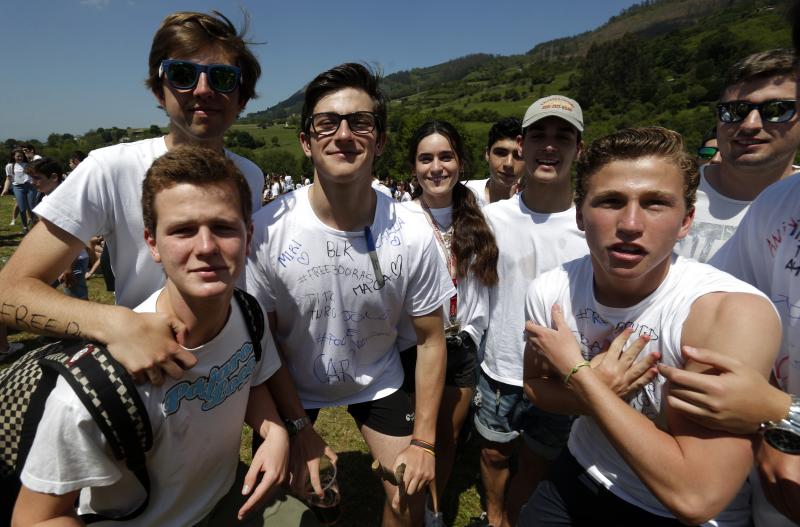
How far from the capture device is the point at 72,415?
1.49 m

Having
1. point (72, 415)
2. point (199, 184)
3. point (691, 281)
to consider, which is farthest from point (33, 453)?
point (691, 281)

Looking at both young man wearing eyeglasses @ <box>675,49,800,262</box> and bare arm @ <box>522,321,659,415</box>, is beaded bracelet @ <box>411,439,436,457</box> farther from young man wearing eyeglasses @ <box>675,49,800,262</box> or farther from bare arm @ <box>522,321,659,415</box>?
young man wearing eyeglasses @ <box>675,49,800,262</box>

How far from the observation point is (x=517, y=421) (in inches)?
128

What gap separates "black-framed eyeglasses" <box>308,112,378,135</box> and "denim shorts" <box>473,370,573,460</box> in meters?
2.23

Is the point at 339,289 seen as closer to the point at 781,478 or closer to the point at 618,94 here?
the point at 781,478

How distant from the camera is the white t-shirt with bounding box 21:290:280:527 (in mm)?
1501

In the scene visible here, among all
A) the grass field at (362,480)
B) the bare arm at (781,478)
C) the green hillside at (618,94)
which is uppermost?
the green hillside at (618,94)

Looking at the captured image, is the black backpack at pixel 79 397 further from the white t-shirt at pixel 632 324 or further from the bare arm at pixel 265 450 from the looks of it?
the white t-shirt at pixel 632 324

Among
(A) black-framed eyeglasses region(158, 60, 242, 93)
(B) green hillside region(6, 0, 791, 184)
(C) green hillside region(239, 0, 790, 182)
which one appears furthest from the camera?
(B) green hillside region(6, 0, 791, 184)

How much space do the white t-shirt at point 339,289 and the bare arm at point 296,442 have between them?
7.6 inches

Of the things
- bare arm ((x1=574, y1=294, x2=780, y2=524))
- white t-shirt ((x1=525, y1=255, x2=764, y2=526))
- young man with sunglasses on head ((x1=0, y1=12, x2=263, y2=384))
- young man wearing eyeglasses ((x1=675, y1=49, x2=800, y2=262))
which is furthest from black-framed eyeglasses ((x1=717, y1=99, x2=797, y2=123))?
young man with sunglasses on head ((x1=0, y1=12, x2=263, y2=384))

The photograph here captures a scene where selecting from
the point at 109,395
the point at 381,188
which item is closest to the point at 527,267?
the point at 109,395

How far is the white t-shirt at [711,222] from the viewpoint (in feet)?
9.07

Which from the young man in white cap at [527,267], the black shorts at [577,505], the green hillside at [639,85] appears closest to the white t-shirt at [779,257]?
the black shorts at [577,505]
